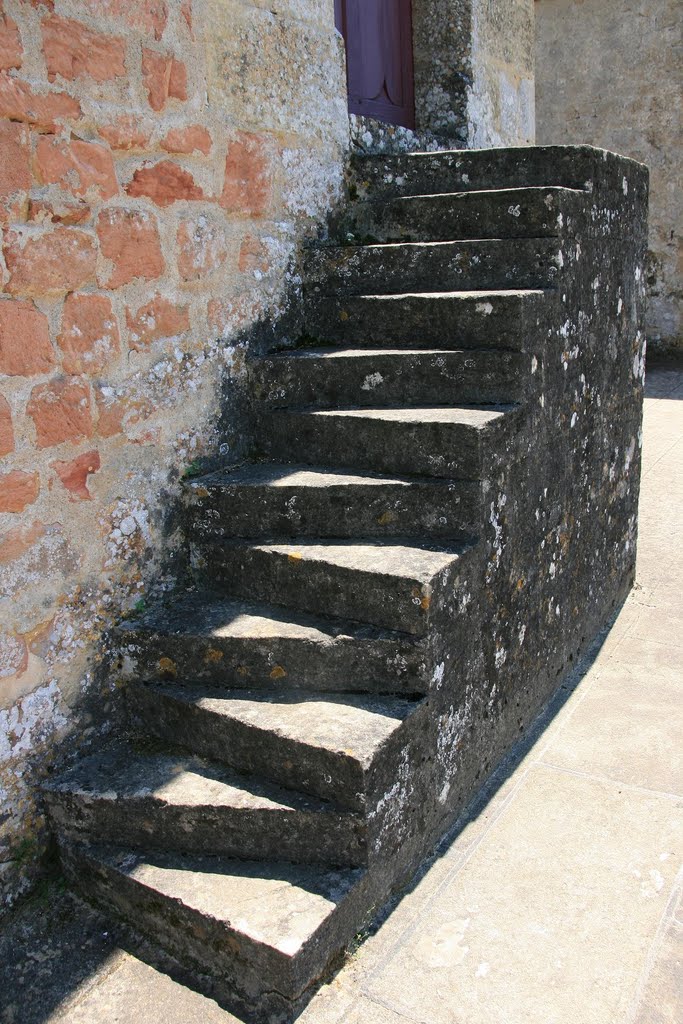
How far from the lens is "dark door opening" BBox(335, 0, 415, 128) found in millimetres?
3963

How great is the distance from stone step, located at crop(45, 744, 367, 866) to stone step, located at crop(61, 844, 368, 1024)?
37 millimetres

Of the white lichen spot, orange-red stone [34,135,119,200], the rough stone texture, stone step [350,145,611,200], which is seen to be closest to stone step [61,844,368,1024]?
the white lichen spot

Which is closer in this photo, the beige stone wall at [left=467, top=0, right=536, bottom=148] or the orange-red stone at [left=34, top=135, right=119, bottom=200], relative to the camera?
the orange-red stone at [left=34, top=135, right=119, bottom=200]

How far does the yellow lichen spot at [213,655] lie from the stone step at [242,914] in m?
0.53

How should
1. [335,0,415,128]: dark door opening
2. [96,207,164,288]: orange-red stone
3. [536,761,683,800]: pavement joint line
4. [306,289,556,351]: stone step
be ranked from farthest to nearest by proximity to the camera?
[335,0,415,128]: dark door opening
[306,289,556,351]: stone step
[536,761,683,800]: pavement joint line
[96,207,164,288]: orange-red stone

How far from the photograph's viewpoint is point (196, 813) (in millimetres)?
2195

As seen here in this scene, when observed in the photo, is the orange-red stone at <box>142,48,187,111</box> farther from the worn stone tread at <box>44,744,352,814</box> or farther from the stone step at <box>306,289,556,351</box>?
the worn stone tread at <box>44,744,352,814</box>

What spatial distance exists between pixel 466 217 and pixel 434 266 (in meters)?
0.26

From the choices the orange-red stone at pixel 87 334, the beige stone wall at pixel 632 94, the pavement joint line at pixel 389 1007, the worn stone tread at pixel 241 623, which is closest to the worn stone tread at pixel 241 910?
the pavement joint line at pixel 389 1007

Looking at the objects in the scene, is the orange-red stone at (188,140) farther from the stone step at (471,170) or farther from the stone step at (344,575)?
the stone step at (344,575)

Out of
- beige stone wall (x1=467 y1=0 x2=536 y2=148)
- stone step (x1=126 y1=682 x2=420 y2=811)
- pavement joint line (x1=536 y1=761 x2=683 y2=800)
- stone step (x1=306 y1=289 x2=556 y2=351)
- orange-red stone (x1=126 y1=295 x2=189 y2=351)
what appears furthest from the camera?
beige stone wall (x1=467 y1=0 x2=536 y2=148)

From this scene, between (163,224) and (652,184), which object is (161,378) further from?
(652,184)

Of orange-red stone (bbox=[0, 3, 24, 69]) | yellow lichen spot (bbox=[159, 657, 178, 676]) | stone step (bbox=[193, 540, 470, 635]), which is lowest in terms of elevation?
yellow lichen spot (bbox=[159, 657, 178, 676])

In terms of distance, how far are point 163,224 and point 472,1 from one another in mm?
2544
